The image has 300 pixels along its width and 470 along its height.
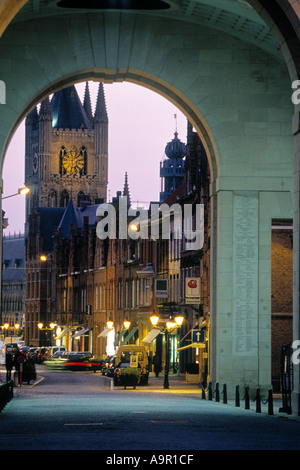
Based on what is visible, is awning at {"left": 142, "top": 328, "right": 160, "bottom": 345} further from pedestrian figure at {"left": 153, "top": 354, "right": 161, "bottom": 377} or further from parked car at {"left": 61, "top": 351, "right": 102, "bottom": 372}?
parked car at {"left": 61, "top": 351, "right": 102, "bottom": 372}

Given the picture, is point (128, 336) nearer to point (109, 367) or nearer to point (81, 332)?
point (109, 367)

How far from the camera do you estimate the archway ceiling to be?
32344 mm

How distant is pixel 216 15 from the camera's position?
110 ft

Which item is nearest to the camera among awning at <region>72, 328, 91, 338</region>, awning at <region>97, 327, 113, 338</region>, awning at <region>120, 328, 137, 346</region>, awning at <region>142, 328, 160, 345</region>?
awning at <region>142, 328, 160, 345</region>

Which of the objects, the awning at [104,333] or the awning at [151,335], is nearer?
the awning at [151,335]

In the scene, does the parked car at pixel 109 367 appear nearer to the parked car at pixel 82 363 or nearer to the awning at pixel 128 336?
the parked car at pixel 82 363

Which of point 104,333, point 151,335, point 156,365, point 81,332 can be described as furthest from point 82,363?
point 81,332

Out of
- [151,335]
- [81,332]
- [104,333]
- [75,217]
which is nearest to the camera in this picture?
[151,335]

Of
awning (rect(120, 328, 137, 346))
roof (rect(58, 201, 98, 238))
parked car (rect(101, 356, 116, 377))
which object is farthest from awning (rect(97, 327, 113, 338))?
roof (rect(58, 201, 98, 238))

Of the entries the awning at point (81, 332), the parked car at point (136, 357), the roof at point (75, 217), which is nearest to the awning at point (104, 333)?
the awning at point (81, 332)

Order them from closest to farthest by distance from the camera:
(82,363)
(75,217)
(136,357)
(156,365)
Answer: (136,357) → (156,365) → (82,363) → (75,217)

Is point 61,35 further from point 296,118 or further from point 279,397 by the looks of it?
point 279,397

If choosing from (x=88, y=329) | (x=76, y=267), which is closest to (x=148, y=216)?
(x=88, y=329)

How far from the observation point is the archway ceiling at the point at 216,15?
32344 millimetres
